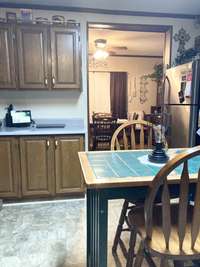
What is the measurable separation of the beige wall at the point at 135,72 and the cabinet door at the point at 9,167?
4414 mm

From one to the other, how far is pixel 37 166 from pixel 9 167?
1.01ft

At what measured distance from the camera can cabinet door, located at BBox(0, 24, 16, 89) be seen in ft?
8.96

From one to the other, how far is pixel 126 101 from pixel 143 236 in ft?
19.6

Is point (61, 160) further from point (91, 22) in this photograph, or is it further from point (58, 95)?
point (91, 22)

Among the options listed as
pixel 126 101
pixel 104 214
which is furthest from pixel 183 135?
pixel 126 101

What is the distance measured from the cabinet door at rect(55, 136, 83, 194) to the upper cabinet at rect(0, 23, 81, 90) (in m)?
0.67

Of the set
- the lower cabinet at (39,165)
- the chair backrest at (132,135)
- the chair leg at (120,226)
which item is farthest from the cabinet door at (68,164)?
the chair leg at (120,226)

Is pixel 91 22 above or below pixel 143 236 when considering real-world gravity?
above

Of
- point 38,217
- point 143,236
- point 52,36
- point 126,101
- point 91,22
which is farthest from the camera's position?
point 126,101

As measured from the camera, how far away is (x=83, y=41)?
3.16m

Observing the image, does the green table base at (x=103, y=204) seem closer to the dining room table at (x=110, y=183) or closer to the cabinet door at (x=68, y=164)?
the dining room table at (x=110, y=183)

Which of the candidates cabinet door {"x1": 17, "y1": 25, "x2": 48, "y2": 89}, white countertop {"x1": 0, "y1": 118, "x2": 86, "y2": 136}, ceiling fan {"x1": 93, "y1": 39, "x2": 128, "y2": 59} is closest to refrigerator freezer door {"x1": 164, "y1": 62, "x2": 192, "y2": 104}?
white countertop {"x1": 0, "y1": 118, "x2": 86, "y2": 136}

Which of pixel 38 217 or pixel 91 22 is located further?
pixel 91 22

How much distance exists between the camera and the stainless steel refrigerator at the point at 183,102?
2.57 metres
